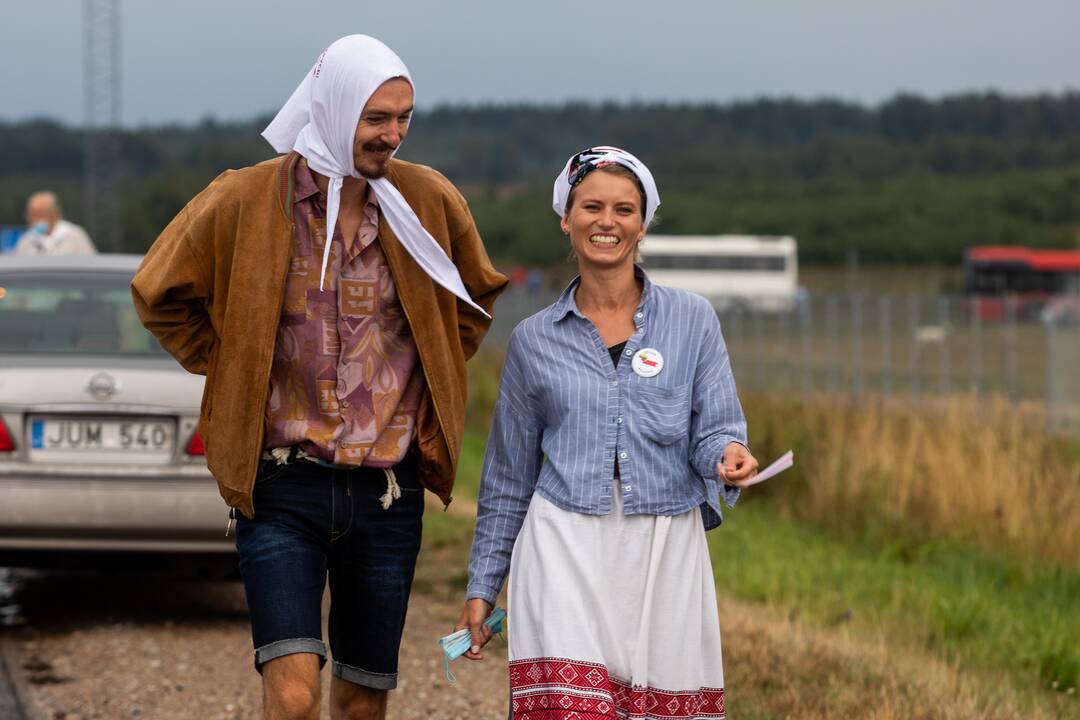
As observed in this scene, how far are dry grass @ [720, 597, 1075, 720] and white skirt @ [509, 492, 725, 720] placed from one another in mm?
1638

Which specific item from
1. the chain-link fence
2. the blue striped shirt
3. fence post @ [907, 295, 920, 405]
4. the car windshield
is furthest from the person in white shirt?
fence post @ [907, 295, 920, 405]

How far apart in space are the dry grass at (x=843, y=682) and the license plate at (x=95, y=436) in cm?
246

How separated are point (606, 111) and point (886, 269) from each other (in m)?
70.4

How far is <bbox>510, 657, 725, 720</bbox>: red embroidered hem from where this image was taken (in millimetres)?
3691

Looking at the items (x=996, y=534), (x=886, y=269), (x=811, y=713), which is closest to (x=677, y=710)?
(x=811, y=713)

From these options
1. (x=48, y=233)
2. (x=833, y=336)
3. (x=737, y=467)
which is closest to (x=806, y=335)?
(x=833, y=336)

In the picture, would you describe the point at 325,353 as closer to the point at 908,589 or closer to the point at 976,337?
the point at 908,589

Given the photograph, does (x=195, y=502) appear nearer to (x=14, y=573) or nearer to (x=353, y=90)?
(x=14, y=573)

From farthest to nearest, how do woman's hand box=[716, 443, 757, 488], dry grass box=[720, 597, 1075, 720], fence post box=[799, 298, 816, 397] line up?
fence post box=[799, 298, 816, 397] < dry grass box=[720, 597, 1075, 720] < woman's hand box=[716, 443, 757, 488]

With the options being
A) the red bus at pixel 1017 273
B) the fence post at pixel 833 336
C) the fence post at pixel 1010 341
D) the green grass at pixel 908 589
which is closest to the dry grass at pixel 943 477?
the green grass at pixel 908 589

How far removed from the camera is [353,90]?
3.89 metres

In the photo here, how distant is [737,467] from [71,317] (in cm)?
470

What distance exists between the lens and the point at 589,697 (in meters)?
3.69

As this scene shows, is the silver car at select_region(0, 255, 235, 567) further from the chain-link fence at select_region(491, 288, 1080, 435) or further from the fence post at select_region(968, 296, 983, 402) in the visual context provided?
the fence post at select_region(968, 296, 983, 402)
